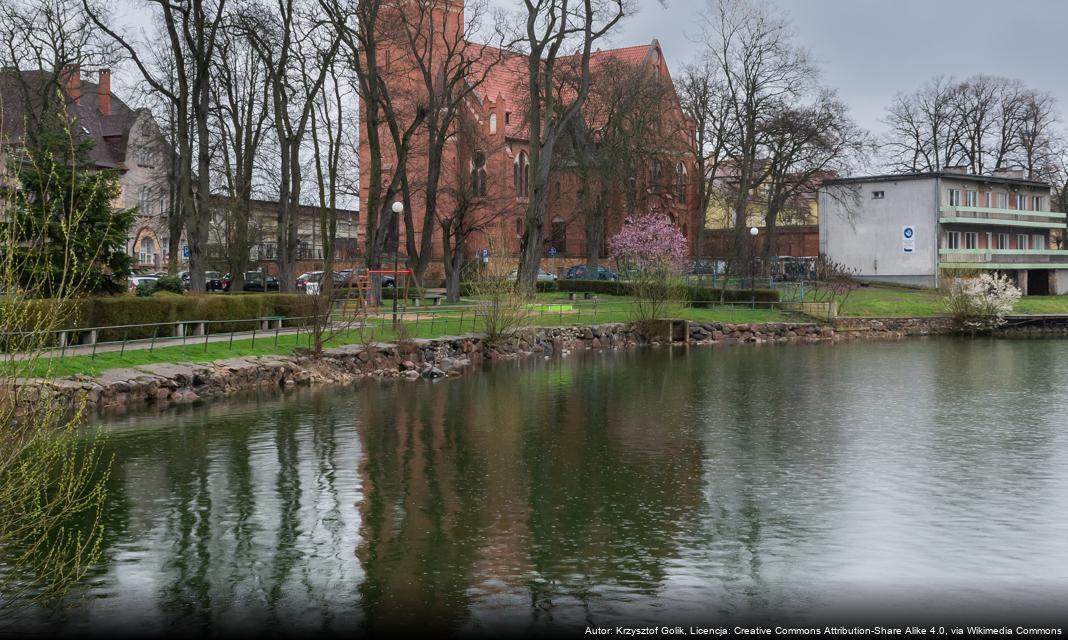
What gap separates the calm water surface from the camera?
408 inches

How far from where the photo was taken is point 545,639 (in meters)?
9.39

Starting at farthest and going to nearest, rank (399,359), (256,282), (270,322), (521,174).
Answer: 1. (521,174)
2. (256,282)
3. (270,322)
4. (399,359)

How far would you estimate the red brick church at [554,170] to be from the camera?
64562 millimetres

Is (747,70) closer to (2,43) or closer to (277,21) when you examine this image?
(277,21)

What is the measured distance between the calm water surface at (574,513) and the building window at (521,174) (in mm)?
53014

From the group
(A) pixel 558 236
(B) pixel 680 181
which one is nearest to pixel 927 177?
(B) pixel 680 181

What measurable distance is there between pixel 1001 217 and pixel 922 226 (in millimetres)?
8023

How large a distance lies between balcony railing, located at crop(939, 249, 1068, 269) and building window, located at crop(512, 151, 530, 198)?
95.5ft

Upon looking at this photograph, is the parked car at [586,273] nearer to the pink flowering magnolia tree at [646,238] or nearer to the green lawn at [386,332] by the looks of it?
the pink flowering magnolia tree at [646,238]

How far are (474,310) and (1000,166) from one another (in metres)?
53.6

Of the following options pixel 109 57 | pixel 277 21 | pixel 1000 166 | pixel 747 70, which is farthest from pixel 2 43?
pixel 1000 166

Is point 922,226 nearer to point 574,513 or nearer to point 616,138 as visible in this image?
point 616,138

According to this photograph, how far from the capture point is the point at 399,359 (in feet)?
104

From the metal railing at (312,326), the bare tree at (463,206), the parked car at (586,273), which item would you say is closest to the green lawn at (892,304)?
the metal railing at (312,326)
